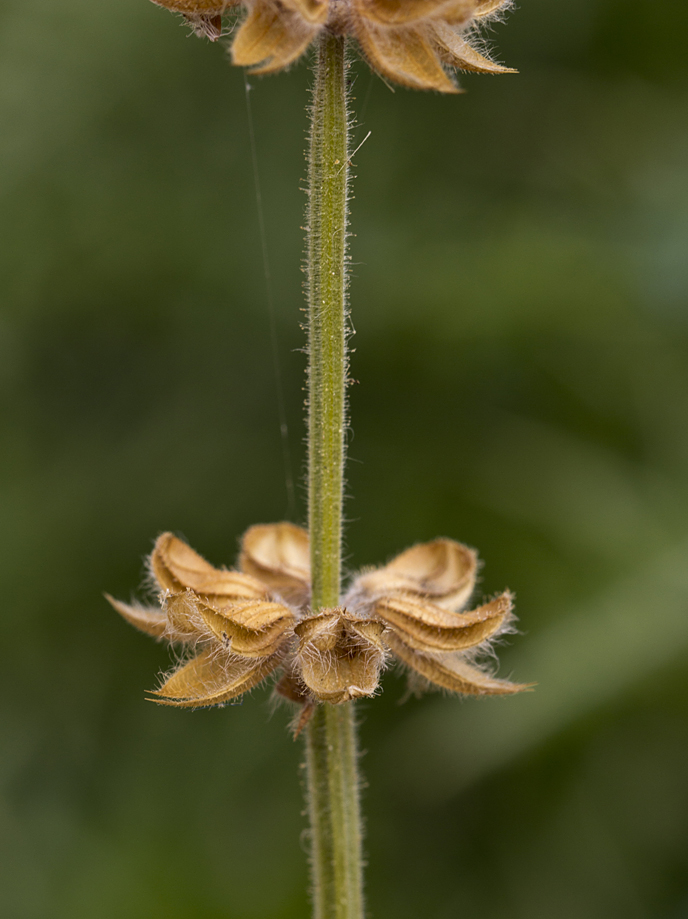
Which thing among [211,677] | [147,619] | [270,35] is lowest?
[211,677]

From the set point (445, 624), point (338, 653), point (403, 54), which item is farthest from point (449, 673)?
point (403, 54)

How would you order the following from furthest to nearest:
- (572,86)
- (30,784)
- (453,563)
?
1. (572,86)
2. (30,784)
3. (453,563)

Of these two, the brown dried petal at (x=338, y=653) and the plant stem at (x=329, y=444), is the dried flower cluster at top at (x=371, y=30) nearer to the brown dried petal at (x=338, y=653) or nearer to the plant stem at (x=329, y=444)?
the plant stem at (x=329, y=444)

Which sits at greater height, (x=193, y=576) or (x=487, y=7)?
(x=487, y=7)

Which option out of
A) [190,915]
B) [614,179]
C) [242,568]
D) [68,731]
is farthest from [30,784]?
[614,179]

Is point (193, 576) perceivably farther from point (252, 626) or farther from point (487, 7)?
point (487, 7)

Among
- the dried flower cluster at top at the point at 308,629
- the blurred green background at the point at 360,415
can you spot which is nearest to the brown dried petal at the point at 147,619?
the dried flower cluster at top at the point at 308,629

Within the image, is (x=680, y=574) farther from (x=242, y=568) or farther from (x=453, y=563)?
(x=242, y=568)
